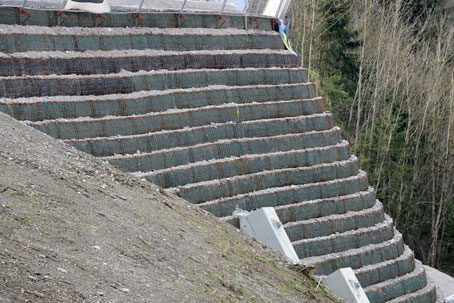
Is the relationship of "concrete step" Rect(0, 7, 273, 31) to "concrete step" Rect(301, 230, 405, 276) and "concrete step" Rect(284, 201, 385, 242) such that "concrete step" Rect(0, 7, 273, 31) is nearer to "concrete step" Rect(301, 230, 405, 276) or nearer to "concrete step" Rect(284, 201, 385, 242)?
"concrete step" Rect(284, 201, 385, 242)

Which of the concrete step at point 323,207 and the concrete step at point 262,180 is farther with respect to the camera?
the concrete step at point 323,207

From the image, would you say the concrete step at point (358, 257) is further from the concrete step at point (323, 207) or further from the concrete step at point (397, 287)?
the concrete step at point (323, 207)

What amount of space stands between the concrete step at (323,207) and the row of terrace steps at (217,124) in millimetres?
33

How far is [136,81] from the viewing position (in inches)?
575

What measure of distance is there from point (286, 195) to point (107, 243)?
7579 millimetres

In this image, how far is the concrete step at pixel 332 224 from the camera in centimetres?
1493

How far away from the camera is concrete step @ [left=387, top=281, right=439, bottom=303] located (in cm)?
1622

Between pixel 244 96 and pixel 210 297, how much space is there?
28.7 ft

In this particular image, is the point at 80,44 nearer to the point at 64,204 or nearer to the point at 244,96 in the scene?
the point at 244,96

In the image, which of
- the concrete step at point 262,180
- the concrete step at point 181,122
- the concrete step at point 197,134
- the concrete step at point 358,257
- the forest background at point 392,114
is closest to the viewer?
the concrete step at point 181,122

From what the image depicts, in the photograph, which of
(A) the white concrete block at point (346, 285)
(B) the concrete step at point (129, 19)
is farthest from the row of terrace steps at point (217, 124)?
(A) the white concrete block at point (346, 285)

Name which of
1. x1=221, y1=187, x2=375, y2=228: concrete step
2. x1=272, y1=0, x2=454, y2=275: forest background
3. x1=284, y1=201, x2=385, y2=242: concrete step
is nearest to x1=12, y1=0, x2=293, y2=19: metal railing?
x1=221, y1=187, x2=375, y2=228: concrete step

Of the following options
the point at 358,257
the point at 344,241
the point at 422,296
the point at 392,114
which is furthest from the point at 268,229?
the point at 392,114

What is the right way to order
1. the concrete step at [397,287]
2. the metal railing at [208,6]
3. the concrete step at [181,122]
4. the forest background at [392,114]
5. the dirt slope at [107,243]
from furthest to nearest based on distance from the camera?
the forest background at [392,114] < the metal railing at [208,6] < the concrete step at [397,287] < the concrete step at [181,122] < the dirt slope at [107,243]
